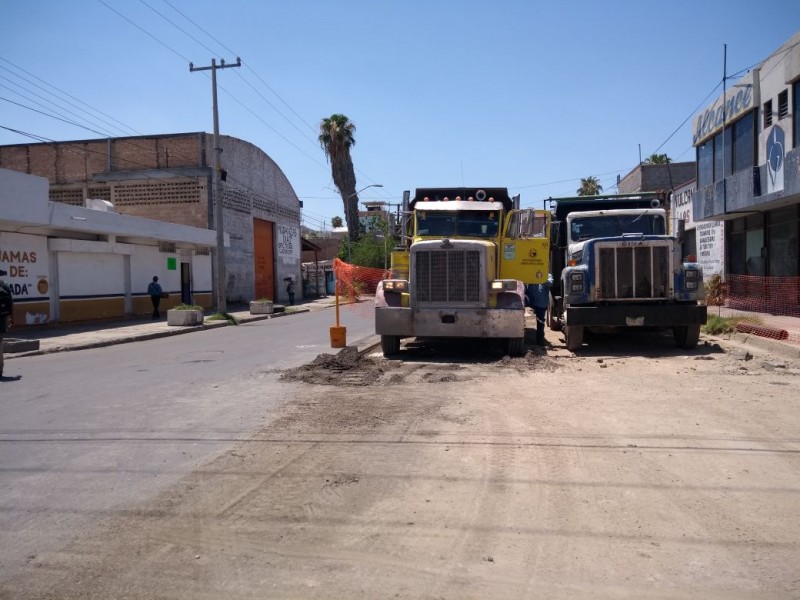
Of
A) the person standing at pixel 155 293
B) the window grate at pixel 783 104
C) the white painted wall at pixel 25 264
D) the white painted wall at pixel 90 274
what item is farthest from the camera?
the person standing at pixel 155 293

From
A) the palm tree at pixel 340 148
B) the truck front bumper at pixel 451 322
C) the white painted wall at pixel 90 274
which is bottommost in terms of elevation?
the truck front bumper at pixel 451 322

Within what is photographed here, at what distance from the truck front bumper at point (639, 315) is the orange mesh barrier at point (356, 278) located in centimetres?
445

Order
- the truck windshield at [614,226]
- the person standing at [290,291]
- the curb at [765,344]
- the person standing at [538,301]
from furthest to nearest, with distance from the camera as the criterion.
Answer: the person standing at [290,291], the truck windshield at [614,226], the person standing at [538,301], the curb at [765,344]

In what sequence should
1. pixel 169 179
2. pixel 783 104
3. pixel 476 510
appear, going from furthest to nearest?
pixel 169 179, pixel 783 104, pixel 476 510

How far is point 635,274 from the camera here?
12547mm

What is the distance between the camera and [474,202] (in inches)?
542

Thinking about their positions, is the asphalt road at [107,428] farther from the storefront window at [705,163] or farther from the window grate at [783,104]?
the storefront window at [705,163]

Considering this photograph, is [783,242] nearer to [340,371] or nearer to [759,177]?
[759,177]

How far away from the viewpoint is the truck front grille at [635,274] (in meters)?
12.5

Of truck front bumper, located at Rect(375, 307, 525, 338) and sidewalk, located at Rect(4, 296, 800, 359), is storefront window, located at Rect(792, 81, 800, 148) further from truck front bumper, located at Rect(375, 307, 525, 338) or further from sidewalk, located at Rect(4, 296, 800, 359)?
truck front bumper, located at Rect(375, 307, 525, 338)

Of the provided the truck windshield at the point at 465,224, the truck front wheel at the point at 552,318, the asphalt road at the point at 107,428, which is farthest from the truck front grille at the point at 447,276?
the truck front wheel at the point at 552,318

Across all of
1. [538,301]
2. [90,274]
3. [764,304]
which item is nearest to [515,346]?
[538,301]

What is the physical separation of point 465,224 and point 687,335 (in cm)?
481

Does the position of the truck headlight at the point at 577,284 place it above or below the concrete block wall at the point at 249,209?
below
